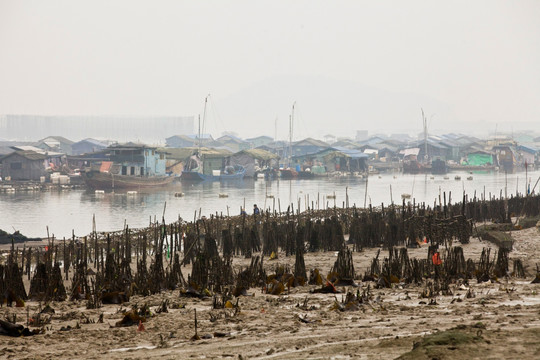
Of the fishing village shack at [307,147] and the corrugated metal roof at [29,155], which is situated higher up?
the fishing village shack at [307,147]

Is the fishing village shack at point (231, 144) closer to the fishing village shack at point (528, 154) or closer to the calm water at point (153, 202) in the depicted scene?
the calm water at point (153, 202)

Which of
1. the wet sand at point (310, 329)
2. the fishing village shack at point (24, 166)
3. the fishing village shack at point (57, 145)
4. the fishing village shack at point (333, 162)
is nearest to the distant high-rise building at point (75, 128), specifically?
the fishing village shack at point (57, 145)

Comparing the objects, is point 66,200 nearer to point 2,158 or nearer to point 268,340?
point 2,158

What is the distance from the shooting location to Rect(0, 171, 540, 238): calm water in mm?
34031

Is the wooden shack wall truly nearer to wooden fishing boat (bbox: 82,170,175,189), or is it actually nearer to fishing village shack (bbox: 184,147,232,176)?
wooden fishing boat (bbox: 82,170,175,189)

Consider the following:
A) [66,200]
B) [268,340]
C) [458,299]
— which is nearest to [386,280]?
[458,299]

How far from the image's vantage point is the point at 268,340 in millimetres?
6688

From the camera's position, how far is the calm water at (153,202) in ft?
112

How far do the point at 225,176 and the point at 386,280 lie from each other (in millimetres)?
57982

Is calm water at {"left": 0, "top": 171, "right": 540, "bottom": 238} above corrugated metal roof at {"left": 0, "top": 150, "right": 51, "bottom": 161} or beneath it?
beneath

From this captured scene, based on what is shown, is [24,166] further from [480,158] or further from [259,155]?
Result: [480,158]

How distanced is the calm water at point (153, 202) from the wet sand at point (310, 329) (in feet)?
58.7

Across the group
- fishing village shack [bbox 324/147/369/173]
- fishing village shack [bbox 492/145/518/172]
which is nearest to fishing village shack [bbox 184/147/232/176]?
fishing village shack [bbox 324/147/369/173]

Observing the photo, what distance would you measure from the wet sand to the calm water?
1790 cm
